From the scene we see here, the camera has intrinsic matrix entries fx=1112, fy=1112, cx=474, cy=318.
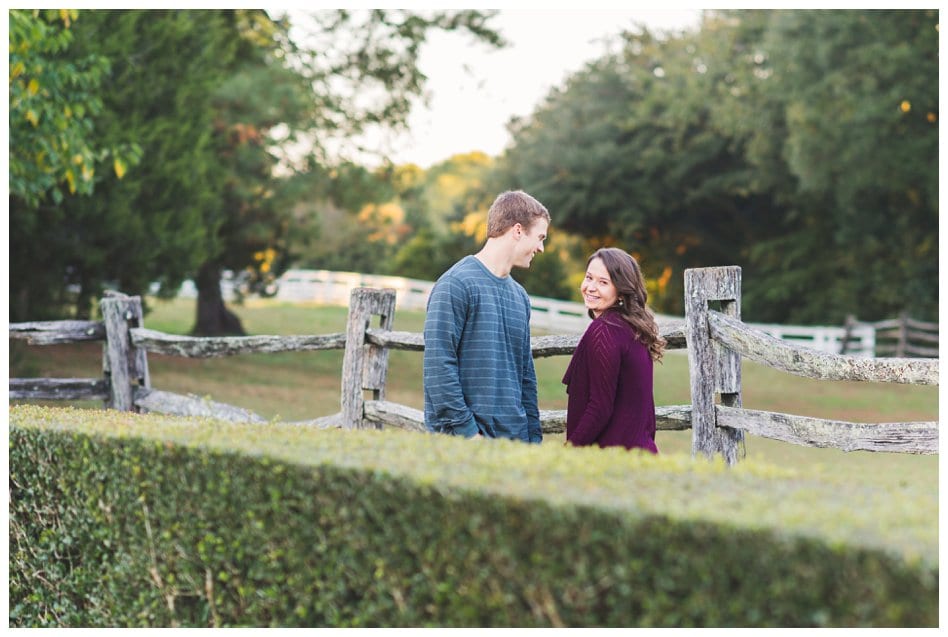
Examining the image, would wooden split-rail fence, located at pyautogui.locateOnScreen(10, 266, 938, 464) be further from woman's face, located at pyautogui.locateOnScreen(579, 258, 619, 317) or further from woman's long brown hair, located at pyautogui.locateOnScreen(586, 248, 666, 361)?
woman's face, located at pyautogui.locateOnScreen(579, 258, 619, 317)

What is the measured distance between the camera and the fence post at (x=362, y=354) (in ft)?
24.6

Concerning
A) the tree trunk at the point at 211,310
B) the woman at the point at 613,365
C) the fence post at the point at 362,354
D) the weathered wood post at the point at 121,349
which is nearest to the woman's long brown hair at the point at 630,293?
the woman at the point at 613,365

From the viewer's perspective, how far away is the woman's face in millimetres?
5000

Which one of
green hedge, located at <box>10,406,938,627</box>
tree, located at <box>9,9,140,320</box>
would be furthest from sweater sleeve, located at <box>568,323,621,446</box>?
tree, located at <box>9,9,140,320</box>

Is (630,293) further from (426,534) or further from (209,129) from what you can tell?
(209,129)

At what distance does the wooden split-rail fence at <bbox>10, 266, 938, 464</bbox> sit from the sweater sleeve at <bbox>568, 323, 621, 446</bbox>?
1130 millimetres

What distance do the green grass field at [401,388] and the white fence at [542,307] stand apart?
126 centimetres

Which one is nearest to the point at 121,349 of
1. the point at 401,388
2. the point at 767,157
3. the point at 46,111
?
the point at 46,111

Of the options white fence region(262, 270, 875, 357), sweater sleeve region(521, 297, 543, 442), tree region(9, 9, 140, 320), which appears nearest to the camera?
sweater sleeve region(521, 297, 543, 442)

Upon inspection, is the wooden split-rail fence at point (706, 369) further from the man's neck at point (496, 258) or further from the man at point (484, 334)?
the man's neck at point (496, 258)

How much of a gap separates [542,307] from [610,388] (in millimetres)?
32528

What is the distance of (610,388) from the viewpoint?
16.0ft

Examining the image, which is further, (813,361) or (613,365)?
(813,361)

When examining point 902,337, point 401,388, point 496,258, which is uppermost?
point 496,258
